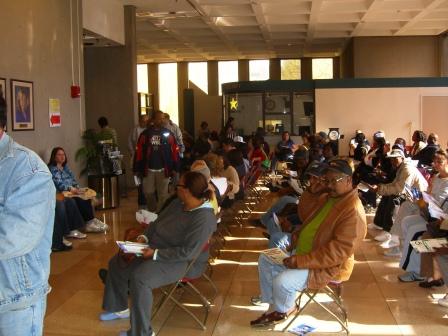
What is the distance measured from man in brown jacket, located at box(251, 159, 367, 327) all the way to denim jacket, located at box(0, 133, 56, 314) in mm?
2202

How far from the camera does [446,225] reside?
438cm

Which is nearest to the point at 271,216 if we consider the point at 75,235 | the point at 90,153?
the point at 75,235

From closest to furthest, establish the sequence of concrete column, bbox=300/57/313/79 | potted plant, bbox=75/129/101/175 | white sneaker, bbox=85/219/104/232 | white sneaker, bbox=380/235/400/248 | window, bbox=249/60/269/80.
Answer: white sneaker, bbox=380/235/400/248 → white sneaker, bbox=85/219/104/232 → potted plant, bbox=75/129/101/175 → concrete column, bbox=300/57/313/79 → window, bbox=249/60/269/80

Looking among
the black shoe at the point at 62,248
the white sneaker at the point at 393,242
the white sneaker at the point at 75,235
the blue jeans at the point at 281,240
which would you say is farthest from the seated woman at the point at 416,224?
the white sneaker at the point at 75,235

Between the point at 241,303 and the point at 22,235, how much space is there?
124 inches

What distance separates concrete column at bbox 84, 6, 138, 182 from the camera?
1172 centimetres

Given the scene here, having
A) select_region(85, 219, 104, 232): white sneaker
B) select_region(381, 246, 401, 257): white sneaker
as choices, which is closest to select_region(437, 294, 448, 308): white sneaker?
select_region(381, 246, 401, 257): white sneaker

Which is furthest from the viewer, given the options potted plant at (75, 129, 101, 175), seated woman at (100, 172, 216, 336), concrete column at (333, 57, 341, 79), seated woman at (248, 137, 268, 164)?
concrete column at (333, 57, 341, 79)

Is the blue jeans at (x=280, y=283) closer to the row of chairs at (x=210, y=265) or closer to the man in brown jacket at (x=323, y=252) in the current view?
the man in brown jacket at (x=323, y=252)

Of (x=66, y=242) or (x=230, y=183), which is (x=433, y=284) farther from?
(x=66, y=242)

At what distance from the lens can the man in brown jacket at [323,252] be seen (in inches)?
146

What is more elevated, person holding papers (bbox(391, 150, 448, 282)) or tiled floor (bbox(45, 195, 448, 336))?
person holding papers (bbox(391, 150, 448, 282))

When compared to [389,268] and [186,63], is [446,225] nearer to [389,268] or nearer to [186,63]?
[389,268]

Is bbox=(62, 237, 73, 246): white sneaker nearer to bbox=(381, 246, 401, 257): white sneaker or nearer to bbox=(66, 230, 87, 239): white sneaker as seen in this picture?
bbox=(66, 230, 87, 239): white sneaker
